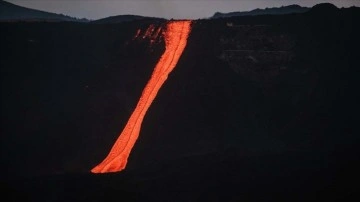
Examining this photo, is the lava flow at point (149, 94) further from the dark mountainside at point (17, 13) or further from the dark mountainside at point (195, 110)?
the dark mountainside at point (17, 13)

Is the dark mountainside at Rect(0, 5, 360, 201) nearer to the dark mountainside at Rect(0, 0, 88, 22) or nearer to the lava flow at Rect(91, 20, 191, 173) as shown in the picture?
the lava flow at Rect(91, 20, 191, 173)

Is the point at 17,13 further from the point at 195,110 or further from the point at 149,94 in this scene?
the point at 195,110

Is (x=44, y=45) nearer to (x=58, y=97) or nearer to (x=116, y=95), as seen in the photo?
(x=58, y=97)

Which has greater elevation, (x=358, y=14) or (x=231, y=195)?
(x=358, y=14)

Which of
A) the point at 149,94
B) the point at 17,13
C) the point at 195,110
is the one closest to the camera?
the point at 195,110

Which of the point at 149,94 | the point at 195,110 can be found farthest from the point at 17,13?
the point at 195,110

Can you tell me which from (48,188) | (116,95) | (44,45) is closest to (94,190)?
(48,188)

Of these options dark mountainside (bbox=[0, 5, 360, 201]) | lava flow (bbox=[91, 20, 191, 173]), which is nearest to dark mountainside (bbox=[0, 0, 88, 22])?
lava flow (bbox=[91, 20, 191, 173])
